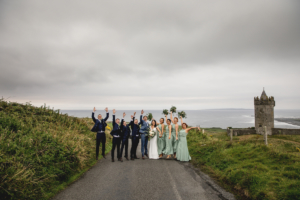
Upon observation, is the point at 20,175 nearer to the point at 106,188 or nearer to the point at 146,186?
the point at 106,188

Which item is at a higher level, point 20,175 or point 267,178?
point 20,175

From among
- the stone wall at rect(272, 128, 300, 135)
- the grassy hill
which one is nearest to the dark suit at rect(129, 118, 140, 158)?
the grassy hill

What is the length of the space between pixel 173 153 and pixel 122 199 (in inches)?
257

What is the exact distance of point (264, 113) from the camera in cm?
4069

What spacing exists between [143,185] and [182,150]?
182 inches

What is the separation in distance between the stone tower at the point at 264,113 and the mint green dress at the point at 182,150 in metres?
38.4

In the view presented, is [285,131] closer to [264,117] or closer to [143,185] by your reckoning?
[264,117]

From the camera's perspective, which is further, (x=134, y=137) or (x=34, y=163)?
(x=134, y=137)

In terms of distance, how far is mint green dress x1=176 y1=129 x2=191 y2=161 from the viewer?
10414mm

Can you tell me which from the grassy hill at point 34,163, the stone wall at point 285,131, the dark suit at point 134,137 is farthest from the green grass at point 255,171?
the stone wall at point 285,131

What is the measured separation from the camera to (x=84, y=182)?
6.86 m

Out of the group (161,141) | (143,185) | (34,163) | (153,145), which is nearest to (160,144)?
(161,141)

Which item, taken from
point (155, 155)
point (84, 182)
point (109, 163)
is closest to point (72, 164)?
point (84, 182)

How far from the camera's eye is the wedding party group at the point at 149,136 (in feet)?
34.1
